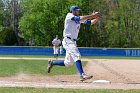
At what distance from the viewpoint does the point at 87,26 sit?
64.4 m

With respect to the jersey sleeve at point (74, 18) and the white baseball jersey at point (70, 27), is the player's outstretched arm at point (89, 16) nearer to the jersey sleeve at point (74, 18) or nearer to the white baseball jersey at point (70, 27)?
the jersey sleeve at point (74, 18)

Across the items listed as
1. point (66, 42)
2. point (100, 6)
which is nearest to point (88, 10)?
point (100, 6)

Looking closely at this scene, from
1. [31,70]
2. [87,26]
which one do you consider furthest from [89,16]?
[87,26]

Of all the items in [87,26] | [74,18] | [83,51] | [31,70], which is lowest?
[87,26]

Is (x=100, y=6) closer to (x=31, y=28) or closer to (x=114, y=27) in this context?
(x=114, y=27)

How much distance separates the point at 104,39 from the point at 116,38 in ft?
9.02

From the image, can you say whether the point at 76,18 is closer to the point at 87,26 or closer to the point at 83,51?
the point at 83,51

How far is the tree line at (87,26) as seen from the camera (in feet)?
204

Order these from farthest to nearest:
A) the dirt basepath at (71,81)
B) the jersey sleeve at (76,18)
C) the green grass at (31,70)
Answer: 1. the green grass at (31,70)
2. the jersey sleeve at (76,18)
3. the dirt basepath at (71,81)

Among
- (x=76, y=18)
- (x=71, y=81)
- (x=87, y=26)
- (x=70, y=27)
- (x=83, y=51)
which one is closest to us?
(x=76, y=18)

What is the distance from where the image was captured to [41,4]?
63.1 metres

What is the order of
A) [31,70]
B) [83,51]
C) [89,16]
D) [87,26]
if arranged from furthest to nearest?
1. [87,26]
2. [83,51]
3. [31,70]
4. [89,16]

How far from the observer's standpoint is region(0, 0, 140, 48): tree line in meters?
62.2

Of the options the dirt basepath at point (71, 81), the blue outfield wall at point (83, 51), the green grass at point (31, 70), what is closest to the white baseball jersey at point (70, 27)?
the dirt basepath at point (71, 81)
